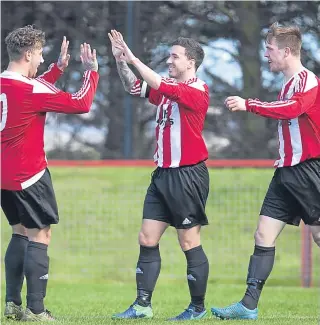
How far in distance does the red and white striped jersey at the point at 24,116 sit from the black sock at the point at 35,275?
0.40 m

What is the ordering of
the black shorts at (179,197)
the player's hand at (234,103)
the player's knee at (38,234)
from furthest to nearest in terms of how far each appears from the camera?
the black shorts at (179,197) < the player's knee at (38,234) < the player's hand at (234,103)

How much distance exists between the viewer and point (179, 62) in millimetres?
6996

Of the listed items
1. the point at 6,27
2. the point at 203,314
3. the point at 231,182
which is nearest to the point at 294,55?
the point at 203,314

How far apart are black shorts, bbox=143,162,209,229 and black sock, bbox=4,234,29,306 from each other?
0.81m

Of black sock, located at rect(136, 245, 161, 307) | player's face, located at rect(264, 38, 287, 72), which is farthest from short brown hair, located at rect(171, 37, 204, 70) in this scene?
black sock, located at rect(136, 245, 161, 307)

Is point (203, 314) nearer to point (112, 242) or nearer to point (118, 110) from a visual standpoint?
point (112, 242)

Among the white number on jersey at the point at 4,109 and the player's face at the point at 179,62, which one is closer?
the white number on jersey at the point at 4,109

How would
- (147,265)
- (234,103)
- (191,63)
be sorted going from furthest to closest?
(191,63) → (147,265) → (234,103)

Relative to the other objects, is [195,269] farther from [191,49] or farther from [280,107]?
[191,49]

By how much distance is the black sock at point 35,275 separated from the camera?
6586mm

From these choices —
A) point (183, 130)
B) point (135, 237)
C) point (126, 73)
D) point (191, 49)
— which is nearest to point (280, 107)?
point (183, 130)

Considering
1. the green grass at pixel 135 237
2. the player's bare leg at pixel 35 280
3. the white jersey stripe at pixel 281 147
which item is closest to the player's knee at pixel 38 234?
the player's bare leg at pixel 35 280

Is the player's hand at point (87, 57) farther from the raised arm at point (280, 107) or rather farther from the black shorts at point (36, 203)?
the raised arm at point (280, 107)

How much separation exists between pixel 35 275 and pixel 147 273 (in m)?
0.75
